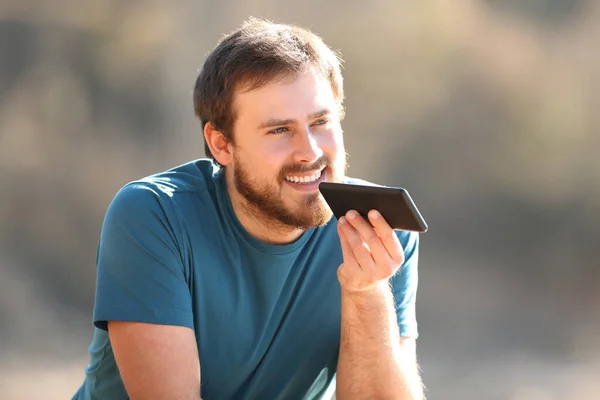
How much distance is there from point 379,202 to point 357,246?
14 centimetres

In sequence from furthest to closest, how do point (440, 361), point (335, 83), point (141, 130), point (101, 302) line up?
point (141, 130), point (440, 361), point (335, 83), point (101, 302)

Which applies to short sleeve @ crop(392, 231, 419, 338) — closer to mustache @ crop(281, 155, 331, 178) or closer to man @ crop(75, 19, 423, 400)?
man @ crop(75, 19, 423, 400)

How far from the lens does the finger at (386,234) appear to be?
Result: 6.53 ft

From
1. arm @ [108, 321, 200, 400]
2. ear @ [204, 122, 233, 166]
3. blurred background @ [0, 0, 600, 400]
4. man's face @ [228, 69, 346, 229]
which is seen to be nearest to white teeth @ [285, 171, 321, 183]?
man's face @ [228, 69, 346, 229]

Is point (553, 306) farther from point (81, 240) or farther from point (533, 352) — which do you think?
point (81, 240)

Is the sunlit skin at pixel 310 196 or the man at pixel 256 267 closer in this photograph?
the man at pixel 256 267

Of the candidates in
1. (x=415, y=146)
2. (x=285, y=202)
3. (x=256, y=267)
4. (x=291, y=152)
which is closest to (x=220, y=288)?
(x=256, y=267)

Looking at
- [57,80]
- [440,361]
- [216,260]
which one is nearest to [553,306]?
[440,361]

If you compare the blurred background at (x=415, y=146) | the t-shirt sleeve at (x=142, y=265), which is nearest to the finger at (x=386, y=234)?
the t-shirt sleeve at (x=142, y=265)

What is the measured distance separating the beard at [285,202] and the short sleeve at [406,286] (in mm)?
265

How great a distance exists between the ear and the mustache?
0.67ft

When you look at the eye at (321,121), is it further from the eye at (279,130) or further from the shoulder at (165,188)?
the shoulder at (165,188)

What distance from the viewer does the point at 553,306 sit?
4965 millimetres

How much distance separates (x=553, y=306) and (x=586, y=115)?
105 cm
